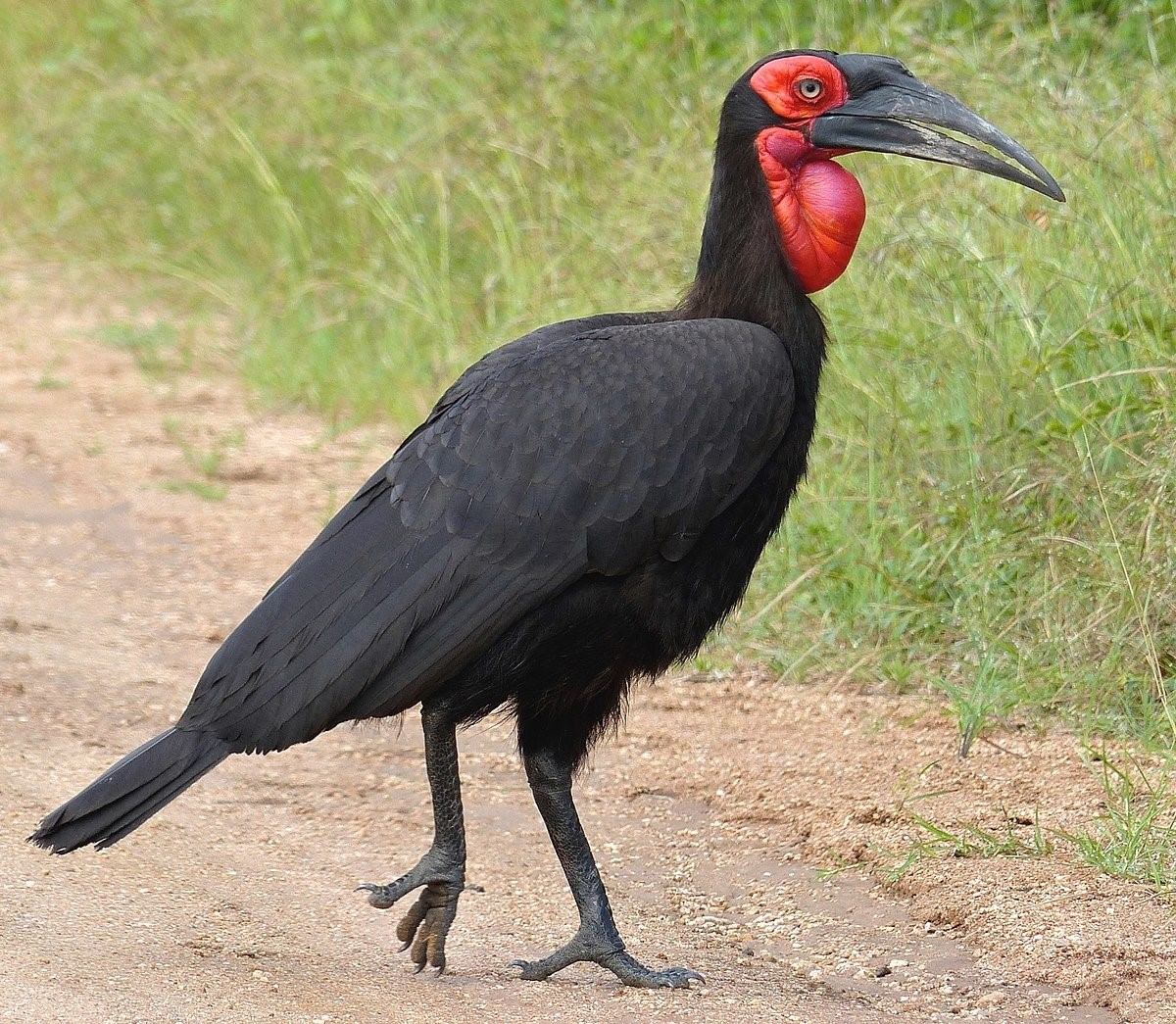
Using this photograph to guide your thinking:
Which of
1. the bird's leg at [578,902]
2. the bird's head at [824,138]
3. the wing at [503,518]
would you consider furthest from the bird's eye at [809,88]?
the bird's leg at [578,902]

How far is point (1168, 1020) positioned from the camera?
270cm

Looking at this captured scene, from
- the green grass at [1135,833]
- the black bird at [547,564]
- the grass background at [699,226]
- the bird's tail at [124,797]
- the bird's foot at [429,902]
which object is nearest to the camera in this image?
the bird's tail at [124,797]

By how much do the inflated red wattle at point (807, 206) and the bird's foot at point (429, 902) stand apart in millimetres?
1242

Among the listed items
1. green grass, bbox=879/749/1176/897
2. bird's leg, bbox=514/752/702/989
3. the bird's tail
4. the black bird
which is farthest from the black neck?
the bird's tail

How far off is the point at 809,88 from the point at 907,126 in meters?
→ 0.19

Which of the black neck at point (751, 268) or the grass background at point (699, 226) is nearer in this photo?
the black neck at point (751, 268)

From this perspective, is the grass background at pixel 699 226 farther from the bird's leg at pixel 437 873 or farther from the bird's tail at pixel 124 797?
the bird's tail at pixel 124 797

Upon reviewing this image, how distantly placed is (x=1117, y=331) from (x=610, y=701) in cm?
187

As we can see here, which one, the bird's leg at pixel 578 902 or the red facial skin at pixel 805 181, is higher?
the red facial skin at pixel 805 181

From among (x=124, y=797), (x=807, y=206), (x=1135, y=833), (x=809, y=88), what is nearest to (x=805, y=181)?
(x=807, y=206)

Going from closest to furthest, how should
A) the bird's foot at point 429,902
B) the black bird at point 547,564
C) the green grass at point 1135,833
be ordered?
the black bird at point 547,564 → the bird's foot at point 429,902 → the green grass at point 1135,833

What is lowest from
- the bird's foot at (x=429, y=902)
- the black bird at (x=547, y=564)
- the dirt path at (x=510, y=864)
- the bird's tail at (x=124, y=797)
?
the dirt path at (x=510, y=864)

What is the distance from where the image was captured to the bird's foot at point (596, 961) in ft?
9.79

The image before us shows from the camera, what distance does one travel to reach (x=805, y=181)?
3.22 m
